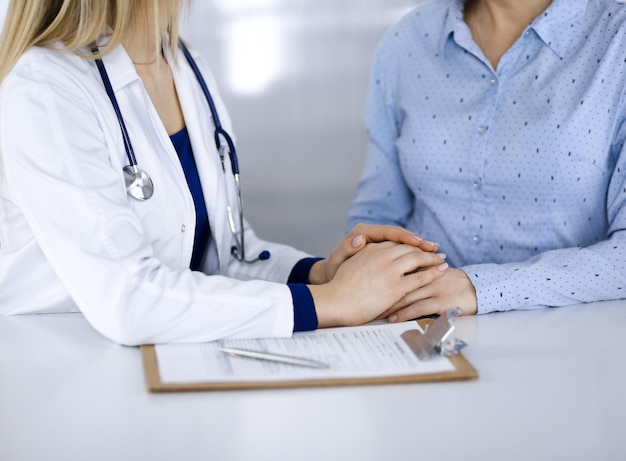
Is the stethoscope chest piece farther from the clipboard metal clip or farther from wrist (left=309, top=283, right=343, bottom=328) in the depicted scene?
the clipboard metal clip

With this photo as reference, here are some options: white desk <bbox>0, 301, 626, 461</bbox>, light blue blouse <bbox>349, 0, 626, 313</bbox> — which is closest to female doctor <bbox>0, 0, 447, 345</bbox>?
white desk <bbox>0, 301, 626, 461</bbox>

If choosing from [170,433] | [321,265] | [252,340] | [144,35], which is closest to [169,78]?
[144,35]

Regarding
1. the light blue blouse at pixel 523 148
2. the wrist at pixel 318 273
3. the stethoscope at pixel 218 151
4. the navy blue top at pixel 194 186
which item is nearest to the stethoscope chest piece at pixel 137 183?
the stethoscope at pixel 218 151

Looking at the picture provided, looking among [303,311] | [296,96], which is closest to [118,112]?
[303,311]

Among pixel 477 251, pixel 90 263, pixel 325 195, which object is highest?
pixel 90 263

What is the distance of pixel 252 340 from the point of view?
1137mm

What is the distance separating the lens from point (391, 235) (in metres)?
1.40

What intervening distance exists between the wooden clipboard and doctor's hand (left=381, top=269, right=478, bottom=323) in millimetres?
235

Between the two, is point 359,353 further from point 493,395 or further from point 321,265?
point 321,265

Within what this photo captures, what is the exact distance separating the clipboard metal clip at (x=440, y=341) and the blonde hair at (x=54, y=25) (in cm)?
67

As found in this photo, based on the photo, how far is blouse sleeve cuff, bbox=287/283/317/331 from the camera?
3.82 feet

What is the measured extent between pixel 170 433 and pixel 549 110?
1.00 m

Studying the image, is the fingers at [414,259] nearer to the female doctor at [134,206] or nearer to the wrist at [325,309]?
the female doctor at [134,206]

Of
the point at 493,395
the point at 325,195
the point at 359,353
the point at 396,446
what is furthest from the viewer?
the point at 325,195
